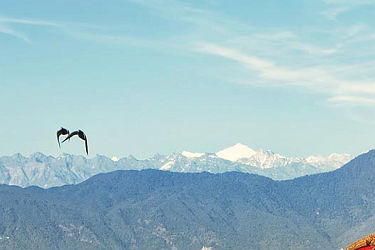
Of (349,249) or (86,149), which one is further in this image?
(349,249)

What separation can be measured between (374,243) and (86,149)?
13.0 m

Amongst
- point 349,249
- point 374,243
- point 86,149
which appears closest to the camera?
point 86,149

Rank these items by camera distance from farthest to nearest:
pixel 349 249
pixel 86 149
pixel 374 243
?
pixel 349 249, pixel 374 243, pixel 86 149

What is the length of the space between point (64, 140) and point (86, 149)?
1.23 metres

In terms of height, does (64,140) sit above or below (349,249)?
above

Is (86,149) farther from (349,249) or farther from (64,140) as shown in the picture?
(349,249)

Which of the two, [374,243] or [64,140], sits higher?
[64,140]

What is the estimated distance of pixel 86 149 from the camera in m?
24.5

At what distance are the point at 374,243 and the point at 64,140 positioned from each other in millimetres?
13407

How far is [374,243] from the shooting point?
30734mm

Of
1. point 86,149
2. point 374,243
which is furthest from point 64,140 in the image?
point 374,243

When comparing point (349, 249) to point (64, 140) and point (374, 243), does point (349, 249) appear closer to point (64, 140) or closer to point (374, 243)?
point (374, 243)

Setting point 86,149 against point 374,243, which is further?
point 374,243

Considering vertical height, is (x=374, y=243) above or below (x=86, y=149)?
below
